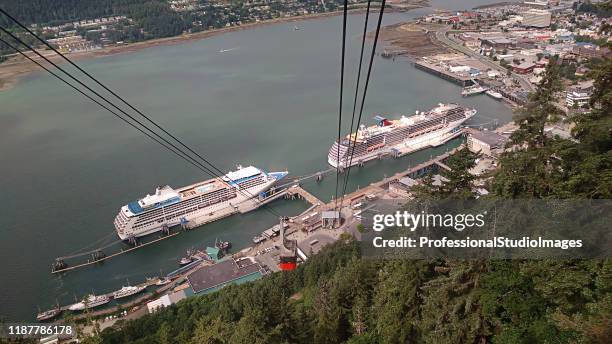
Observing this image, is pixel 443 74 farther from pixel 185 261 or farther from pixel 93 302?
pixel 93 302

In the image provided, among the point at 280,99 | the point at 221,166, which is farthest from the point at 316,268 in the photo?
the point at 280,99

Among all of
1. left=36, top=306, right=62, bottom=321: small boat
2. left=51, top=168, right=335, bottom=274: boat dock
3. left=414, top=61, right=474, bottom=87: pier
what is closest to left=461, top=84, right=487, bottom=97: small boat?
left=414, top=61, right=474, bottom=87: pier

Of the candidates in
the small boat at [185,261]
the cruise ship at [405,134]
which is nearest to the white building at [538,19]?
the cruise ship at [405,134]

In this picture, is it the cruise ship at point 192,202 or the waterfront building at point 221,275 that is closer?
the waterfront building at point 221,275

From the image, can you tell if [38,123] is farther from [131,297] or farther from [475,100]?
[475,100]

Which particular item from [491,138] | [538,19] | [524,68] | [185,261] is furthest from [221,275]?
[538,19]

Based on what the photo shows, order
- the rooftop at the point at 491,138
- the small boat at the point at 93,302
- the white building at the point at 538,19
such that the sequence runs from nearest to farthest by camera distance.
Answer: the small boat at the point at 93,302
the rooftop at the point at 491,138
the white building at the point at 538,19

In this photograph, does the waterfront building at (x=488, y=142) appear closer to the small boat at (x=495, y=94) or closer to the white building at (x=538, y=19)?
the small boat at (x=495, y=94)
